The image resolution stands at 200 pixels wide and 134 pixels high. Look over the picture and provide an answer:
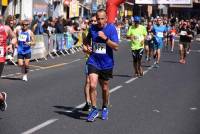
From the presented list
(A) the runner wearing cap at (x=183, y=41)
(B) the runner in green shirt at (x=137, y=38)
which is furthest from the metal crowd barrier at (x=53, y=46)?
(A) the runner wearing cap at (x=183, y=41)

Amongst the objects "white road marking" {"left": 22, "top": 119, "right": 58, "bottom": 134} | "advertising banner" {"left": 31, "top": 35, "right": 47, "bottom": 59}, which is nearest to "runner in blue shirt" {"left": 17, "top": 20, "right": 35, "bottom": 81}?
"white road marking" {"left": 22, "top": 119, "right": 58, "bottom": 134}

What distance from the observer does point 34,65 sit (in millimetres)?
22516

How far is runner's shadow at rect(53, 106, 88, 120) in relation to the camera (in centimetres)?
1077

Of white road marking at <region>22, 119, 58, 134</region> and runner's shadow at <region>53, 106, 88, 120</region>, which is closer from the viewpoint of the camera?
white road marking at <region>22, 119, 58, 134</region>

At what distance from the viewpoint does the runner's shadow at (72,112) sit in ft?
35.3

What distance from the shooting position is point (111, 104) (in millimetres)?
12430

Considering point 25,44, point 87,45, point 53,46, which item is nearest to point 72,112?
point 87,45

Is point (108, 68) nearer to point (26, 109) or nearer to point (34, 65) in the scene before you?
point (26, 109)

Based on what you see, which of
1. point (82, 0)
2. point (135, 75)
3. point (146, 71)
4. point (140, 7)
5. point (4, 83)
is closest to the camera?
point (4, 83)

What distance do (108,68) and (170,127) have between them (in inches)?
56.1

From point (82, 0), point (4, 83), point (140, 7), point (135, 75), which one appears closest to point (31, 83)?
point (4, 83)

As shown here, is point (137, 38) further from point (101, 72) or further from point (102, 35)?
point (102, 35)

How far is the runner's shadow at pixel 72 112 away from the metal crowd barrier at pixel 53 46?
10676mm

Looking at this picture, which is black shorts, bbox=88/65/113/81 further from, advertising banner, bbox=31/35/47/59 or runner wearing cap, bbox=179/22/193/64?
runner wearing cap, bbox=179/22/193/64
